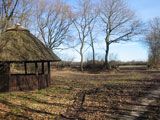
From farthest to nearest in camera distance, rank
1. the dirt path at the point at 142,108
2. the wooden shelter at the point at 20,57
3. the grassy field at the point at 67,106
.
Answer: the wooden shelter at the point at 20,57 → the grassy field at the point at 67,106 → the dirt path at the point at 142,108

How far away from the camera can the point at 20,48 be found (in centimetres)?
2608

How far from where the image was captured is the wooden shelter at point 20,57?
980 inches

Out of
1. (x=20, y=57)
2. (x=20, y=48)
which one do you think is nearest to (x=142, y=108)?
(x=20, y=57)

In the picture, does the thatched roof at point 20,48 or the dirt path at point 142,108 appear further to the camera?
the thatched roof at point 20,48

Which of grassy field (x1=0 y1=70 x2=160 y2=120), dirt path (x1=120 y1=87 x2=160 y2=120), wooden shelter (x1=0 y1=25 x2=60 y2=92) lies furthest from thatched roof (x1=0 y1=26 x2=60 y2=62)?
dirt path (x1=120 y1=87 x2=160 y2=120)

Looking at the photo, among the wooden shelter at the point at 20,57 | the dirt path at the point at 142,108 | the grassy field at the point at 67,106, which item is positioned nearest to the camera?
the dirt path at the point at 142,108

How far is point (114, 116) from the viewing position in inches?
602

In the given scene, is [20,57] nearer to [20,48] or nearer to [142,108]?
[20,48]

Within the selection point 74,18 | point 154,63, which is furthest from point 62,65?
point 154,63

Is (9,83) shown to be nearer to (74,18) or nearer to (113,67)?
(113,67)

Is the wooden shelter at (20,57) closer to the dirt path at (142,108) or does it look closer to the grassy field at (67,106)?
the grassy field at (67,106)

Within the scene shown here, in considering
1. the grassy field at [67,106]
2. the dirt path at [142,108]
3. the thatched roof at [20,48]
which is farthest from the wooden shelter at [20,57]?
the dirt path at [142,108]

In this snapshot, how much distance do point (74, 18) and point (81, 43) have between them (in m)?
4.98

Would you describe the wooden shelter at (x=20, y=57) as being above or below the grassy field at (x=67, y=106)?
above
